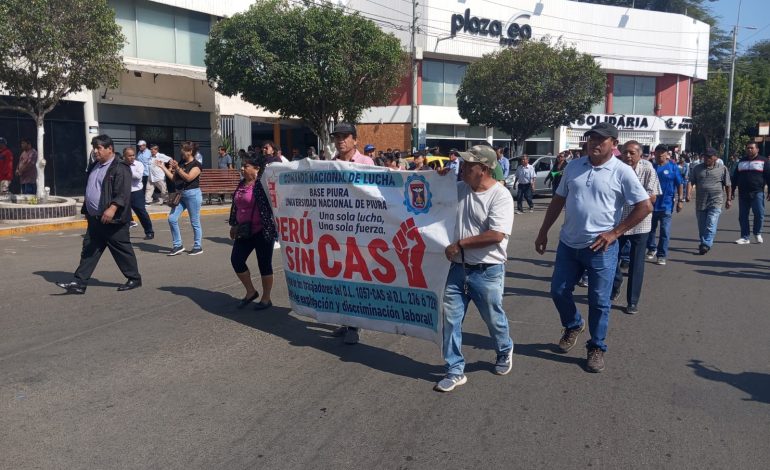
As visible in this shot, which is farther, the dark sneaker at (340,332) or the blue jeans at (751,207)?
the blue jeans at (751,207)

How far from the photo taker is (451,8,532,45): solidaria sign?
35.6 metres

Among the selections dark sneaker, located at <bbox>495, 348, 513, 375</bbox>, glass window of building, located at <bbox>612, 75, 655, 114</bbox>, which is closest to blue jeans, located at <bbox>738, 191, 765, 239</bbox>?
dark sneaker, located at <bbox>495, 348, 513, 375</bbox>

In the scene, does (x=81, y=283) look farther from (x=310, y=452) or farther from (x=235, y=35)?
(x=235, y=35)

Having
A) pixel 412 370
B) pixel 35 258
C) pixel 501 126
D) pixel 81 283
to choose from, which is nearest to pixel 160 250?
pixel 35 258

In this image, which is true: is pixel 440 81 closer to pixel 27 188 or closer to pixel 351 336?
pixel 27 188

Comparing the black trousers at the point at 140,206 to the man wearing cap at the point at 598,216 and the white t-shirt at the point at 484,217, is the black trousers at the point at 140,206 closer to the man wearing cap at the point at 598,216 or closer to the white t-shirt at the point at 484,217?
the white t-shirt at the point at 484,217

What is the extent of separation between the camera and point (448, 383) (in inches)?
184

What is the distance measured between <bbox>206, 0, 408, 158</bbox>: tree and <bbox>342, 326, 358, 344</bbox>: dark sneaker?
52.2 ft

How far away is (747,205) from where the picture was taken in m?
12.2

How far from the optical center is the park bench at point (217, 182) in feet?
61.7

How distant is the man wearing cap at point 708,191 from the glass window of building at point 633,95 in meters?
34.3

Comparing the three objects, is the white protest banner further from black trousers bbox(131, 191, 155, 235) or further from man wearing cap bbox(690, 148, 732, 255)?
man wearing cap bbox(690, 148, 732, 255)

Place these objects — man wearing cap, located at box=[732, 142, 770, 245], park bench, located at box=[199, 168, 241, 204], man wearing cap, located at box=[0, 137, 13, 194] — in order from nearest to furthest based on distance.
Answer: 1. man wearing cap, located at box=[732, 142, 770, 245]
2. man wearing cap, located at box=[0, 137, 13, 194]
3. park bench, located at box=[199, 168, 241, 204]

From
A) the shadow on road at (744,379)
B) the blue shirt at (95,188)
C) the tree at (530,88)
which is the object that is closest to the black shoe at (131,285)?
the blue shirt at (95,188)
